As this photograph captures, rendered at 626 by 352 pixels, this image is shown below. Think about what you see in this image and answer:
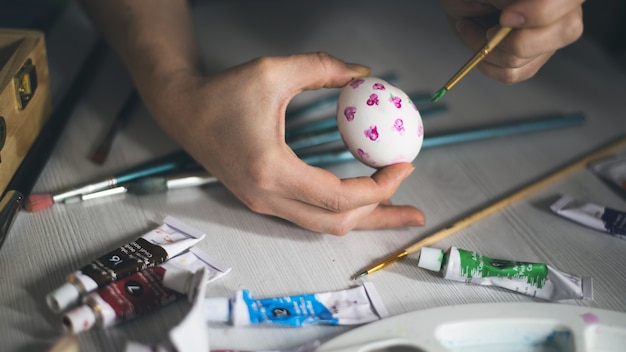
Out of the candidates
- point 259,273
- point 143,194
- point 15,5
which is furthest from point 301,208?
point 15,5

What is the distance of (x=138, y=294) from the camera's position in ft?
2.12

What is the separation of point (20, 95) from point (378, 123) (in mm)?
448

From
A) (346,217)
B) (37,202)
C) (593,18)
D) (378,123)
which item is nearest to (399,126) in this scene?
(378,123)

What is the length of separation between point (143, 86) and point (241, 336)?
15.5 inches

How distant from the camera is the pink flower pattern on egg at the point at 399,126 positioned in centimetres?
71

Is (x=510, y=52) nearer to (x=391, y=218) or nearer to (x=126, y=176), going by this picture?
(x=391, y=218)

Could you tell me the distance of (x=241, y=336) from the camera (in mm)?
634

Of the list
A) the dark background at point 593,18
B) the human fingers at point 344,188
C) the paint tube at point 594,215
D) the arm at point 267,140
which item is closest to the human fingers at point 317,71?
the arm at point 267,140

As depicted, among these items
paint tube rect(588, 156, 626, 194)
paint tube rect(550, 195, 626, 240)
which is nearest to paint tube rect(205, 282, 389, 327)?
paint tube rect(550, 195, 626, 240)

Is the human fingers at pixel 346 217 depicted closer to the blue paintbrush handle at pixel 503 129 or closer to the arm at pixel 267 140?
the arm at pixel 267 140

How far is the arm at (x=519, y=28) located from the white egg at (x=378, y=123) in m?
0.15

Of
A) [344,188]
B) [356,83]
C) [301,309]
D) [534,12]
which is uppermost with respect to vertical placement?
[534,12]

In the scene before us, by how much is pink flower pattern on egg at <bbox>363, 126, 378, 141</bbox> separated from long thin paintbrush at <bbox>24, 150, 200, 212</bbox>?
0.26 meters

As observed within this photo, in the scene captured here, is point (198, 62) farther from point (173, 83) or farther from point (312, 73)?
point (312, 73)
